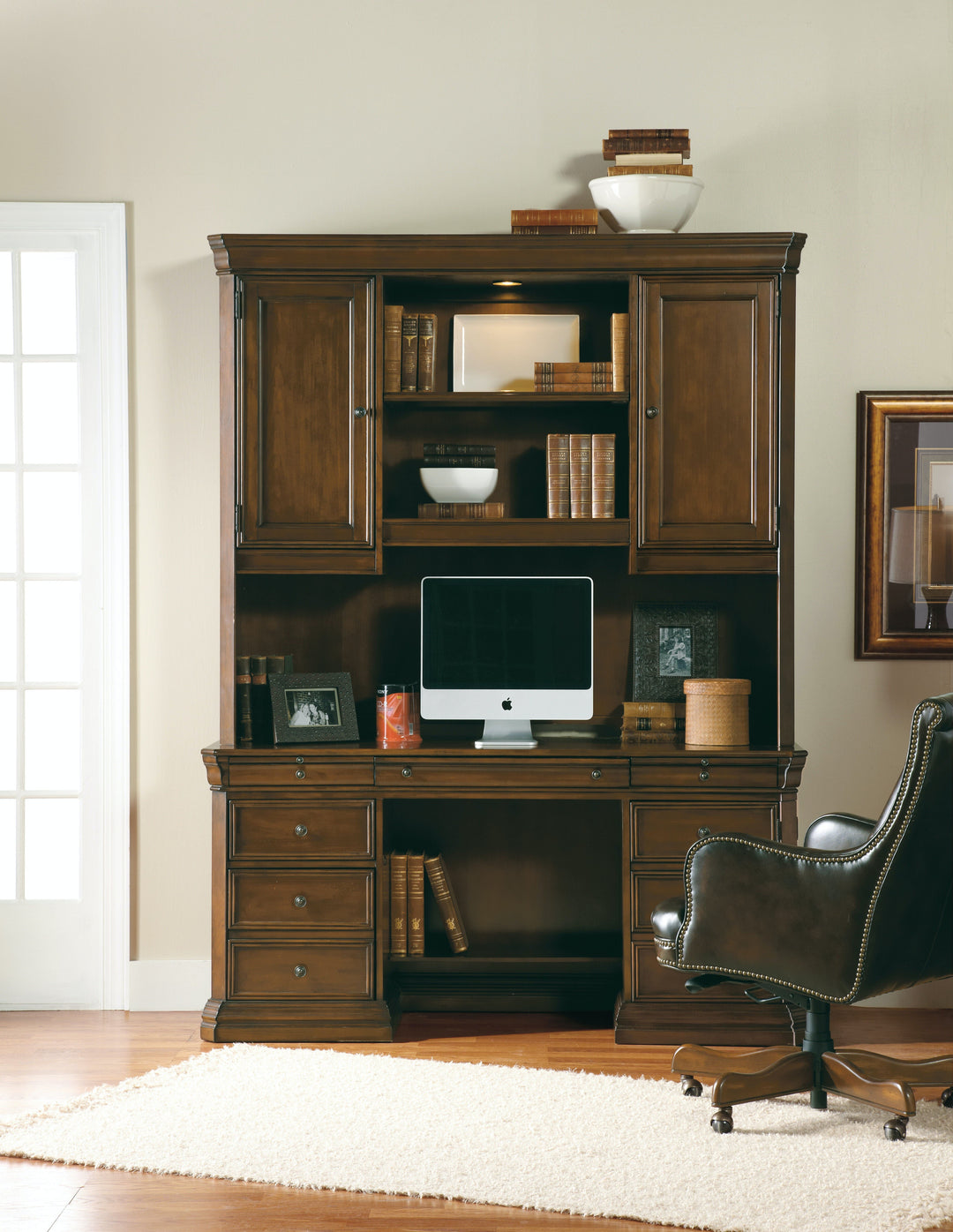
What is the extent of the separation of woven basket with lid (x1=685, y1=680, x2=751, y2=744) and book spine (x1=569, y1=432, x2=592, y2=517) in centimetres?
59

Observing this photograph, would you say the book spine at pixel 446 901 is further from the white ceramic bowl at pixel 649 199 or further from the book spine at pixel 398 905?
the white ceramic bowl at pixel 649 199

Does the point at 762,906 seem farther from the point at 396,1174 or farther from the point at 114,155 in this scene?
the point at 114,155

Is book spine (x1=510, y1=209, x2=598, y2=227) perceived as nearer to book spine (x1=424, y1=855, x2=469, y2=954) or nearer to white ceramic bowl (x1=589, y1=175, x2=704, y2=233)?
white ceramic bowl (x1=589, y1=175, x2=704, y2=233)

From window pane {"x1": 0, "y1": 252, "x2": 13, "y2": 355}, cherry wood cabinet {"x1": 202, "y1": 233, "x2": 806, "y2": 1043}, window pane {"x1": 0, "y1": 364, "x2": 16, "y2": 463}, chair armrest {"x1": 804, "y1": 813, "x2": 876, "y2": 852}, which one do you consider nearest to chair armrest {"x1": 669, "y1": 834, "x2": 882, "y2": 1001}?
chair armrest {"x1": 804, "y1": 813, "x2": 876, "y2": 852}

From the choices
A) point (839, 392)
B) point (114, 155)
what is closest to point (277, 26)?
point (114, 155)

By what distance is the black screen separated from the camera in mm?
3570

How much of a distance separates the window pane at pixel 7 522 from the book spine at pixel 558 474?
1.66 m

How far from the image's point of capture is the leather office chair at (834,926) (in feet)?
8.30

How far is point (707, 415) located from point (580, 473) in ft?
1.26

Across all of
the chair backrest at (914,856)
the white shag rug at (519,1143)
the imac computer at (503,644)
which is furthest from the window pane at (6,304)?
the chair backrest at (914,856)

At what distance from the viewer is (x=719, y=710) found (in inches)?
134

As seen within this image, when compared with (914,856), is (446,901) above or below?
below

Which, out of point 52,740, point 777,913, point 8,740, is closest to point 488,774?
point 777,913

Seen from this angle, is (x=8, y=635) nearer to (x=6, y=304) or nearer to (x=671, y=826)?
(x=6, y=304)
